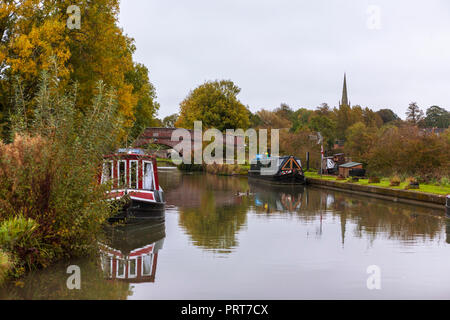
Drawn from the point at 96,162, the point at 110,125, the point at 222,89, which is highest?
the point at 222,89

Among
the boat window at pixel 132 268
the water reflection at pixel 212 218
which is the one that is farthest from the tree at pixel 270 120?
the boat window at pixel 132 268

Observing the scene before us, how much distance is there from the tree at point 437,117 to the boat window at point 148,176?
3415 inches

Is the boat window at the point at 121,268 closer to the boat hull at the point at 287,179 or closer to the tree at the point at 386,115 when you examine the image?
the boat hull at the point at 287,179

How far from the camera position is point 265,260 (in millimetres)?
9719

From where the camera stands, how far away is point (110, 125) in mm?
9289

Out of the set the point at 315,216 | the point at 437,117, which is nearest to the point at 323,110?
the point at 437,117

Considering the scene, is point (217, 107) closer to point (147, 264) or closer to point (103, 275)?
point (147, 264)

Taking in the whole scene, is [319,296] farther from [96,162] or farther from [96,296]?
[96,162]

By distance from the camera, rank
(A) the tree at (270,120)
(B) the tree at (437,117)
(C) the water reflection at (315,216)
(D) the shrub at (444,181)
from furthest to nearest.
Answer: (B) the tree at (437,117) < (A) the tree at (270,120) < (D) the shrub at (444,181) < (C) the water reflection at (315,216)

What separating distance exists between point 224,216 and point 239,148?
3821 centimetres

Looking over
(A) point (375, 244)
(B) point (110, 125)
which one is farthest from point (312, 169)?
(B) point (110, 125)

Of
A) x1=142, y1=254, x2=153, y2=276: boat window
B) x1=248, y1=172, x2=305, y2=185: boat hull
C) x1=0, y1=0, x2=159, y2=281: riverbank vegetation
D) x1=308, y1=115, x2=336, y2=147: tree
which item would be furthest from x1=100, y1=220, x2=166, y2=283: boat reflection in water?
x1=308, y1=115, x2=336, y2=147: tree

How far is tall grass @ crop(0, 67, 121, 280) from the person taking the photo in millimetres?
7887

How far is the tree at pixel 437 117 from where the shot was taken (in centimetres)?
9257
